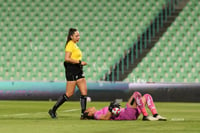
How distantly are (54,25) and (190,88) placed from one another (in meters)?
7.78

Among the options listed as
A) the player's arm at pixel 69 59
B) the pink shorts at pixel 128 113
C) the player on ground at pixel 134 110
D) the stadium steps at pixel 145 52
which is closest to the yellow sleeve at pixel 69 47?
the player's arm at pixel 69 59

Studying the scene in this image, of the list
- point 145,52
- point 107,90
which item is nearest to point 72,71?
point 107,90

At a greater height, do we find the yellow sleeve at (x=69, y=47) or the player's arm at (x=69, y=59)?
the yellow sleeve at (x=69, y=47)

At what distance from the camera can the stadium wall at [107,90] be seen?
24372 mm

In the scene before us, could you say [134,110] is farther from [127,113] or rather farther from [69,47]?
[69,47]

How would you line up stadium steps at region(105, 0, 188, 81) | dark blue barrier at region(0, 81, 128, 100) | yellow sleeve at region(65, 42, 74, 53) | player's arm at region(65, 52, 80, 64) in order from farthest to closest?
stadium steps at region(105, 0, 188, 81)
dark blue barrier at region(0, 81, 128, 100)
yellow sleeve at region(65, 42, 74, 53)
player's arm at region(65, 52, 80, 64)

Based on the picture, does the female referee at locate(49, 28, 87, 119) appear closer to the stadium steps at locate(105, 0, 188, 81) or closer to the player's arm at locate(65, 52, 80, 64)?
the player's arm at locate(65, 52, 80, 64)

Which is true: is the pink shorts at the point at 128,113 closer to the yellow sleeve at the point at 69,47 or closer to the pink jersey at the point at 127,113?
A: the pink jersey at the point at 127,113

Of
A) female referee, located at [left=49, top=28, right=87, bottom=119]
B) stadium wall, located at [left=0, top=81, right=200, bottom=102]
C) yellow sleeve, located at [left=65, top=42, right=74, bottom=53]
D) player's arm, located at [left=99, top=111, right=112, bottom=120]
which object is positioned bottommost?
stadium wall, located at [left=0, top=81, right=200, bottom=102]

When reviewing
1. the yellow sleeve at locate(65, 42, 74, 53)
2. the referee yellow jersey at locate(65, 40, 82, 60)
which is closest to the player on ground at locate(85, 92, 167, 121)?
the referee yellow jersey at locate(65, 40, 82, 60)

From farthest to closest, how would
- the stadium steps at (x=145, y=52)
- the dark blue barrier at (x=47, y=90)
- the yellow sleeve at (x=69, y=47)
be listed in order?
the stadium steps at (x=145, y=52) → the dark blue barrier at (x=47, y=90) → the yellow sleeve at (x=69, y=47)

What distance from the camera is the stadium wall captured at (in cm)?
2437

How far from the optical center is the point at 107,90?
24938 millimetres

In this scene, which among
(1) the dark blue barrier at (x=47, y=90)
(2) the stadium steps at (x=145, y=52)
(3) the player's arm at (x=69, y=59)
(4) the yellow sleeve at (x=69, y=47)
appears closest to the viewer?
(3) the player's arm at (x=69, y=59)
